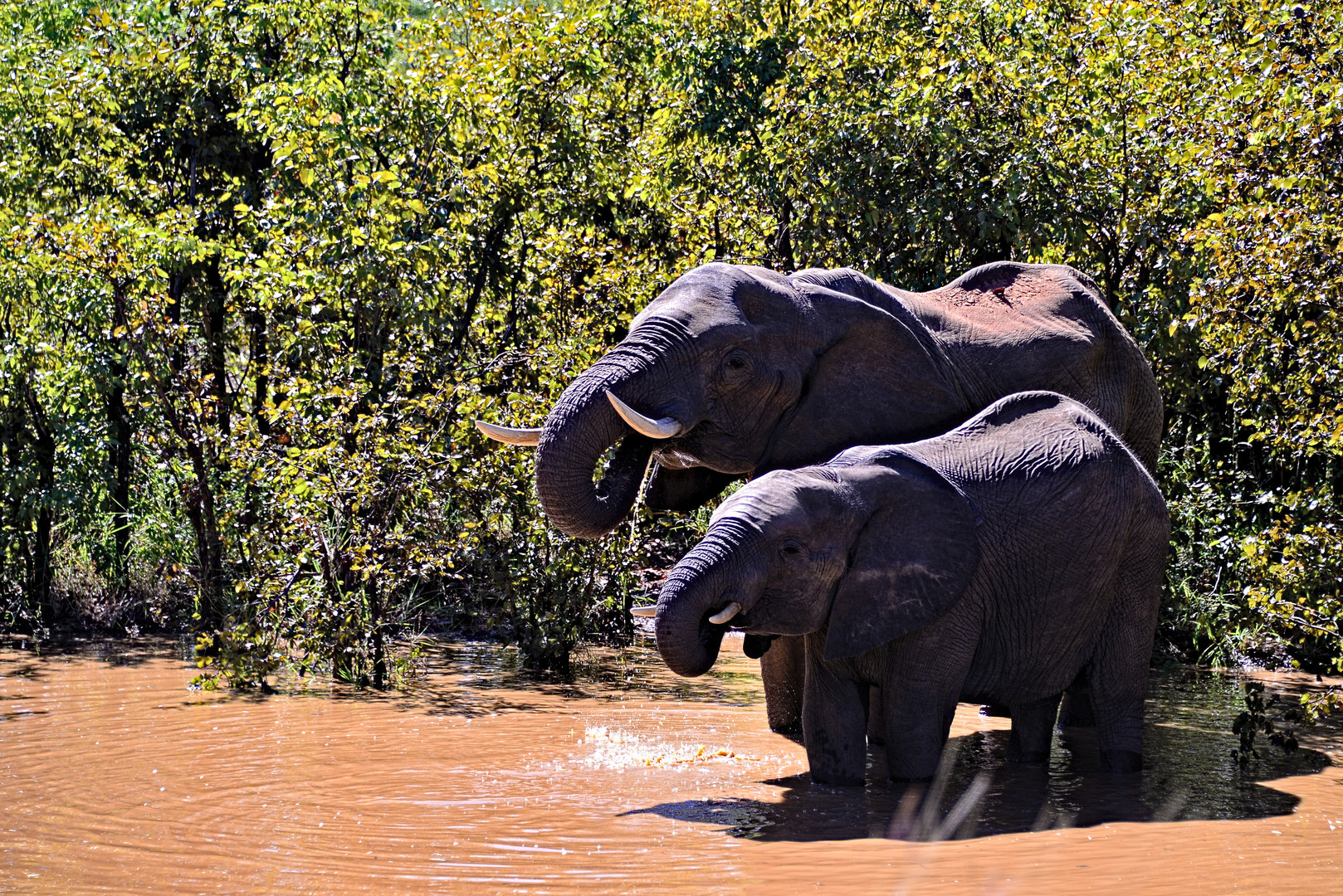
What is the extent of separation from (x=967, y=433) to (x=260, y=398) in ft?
26.6

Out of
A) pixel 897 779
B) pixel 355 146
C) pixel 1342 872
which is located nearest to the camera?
Result: pixel 1342 872

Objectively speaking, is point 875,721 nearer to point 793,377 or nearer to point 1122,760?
point 1122,760

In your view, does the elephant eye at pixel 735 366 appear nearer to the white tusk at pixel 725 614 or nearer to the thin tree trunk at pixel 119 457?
the white tusk at pixel 725 614

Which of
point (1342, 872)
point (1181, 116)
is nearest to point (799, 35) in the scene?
point (1181, 116)

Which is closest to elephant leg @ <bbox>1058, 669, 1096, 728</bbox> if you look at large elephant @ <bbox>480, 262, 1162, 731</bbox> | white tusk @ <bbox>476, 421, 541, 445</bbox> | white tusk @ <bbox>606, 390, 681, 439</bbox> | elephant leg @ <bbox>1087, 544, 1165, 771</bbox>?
elephant leg @ <bbox>1087, 544, 1165, 771</bbox>

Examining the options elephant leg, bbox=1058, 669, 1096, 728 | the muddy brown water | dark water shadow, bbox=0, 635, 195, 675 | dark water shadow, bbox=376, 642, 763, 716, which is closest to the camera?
the muddy brown water

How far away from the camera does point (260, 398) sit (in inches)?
537

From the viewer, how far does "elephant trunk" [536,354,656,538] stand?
705 cm

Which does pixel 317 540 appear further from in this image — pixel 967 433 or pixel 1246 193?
pixel 1246 193

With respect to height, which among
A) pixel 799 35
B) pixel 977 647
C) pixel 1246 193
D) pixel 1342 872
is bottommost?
pixel 1342 872

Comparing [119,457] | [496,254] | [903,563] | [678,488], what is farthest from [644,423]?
[119,457]

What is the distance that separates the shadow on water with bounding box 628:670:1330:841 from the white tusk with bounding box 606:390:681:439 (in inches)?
67.8

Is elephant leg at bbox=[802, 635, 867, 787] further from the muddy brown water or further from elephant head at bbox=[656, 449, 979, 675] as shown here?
elephant head at bbox=[656, 449, 979, 675]

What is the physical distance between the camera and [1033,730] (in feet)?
26.1
